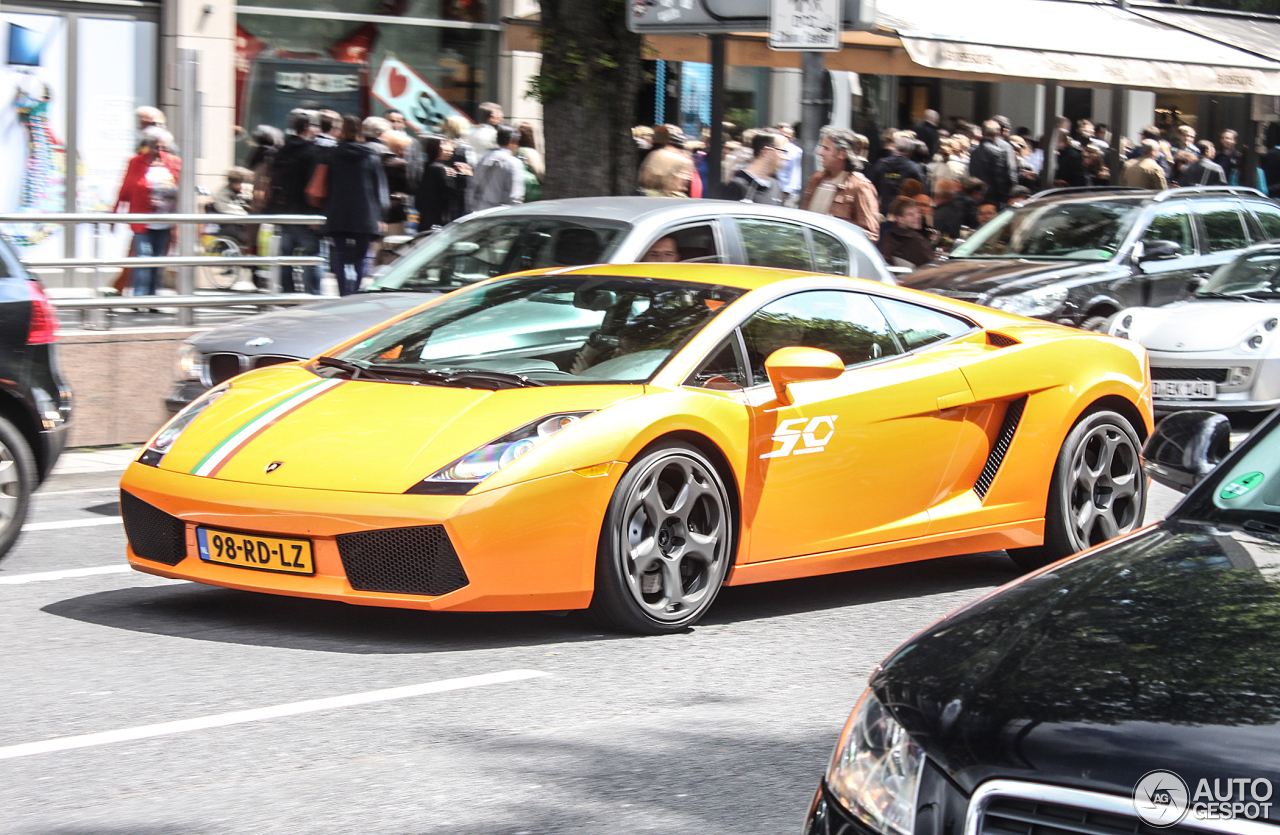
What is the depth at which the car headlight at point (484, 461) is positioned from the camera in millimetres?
5441

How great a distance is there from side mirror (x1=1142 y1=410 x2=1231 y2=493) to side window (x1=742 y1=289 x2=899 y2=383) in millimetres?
2281

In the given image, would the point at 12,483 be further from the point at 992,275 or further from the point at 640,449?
the point at 992,275

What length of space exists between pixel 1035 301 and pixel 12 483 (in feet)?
26.5

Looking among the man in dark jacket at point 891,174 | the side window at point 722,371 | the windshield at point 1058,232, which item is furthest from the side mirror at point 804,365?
the man in dark jacket at point 891,174

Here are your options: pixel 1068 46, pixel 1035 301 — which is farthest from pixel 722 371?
pixel 1068 46

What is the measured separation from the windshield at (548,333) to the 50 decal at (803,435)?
484 millimetres

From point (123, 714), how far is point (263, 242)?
8.11 metres

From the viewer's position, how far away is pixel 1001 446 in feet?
22.7

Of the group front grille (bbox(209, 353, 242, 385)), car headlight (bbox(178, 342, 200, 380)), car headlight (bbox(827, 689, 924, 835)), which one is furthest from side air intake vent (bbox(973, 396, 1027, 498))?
car headlight (bbox(827, 689, 924, 835))

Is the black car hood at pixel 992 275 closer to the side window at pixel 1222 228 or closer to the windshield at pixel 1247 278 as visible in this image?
the windshield at pixel 1247 278

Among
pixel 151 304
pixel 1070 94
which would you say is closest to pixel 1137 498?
pixel 151 304

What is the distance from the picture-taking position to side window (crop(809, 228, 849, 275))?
9.38m

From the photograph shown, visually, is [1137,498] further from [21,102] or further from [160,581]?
[21,102]

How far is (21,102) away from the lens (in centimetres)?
1748
